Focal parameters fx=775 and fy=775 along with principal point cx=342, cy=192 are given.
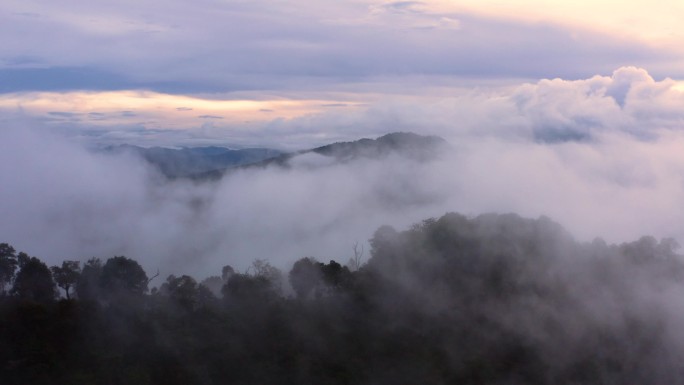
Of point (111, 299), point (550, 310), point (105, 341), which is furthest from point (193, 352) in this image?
point (550, 310)

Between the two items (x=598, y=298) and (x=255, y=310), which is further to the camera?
(x=598, y=298)

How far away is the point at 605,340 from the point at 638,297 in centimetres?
395

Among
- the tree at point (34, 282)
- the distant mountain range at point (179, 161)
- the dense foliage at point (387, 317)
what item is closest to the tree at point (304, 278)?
the dense foliage at point (387, 317)

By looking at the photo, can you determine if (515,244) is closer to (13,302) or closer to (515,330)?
(515,330)

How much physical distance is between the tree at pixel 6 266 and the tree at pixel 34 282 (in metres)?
0.37

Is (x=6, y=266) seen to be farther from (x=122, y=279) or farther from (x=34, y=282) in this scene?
(x=122, y=279)

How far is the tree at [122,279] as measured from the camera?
37.8 metres

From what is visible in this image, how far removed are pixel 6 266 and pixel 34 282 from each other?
7.94 ft

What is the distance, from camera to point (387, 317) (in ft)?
120

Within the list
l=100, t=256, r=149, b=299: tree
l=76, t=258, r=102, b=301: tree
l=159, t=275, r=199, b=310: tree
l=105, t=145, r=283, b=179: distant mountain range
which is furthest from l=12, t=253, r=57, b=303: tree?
l=105, t=145, r=283, b=179: distant mountain range

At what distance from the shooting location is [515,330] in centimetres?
3609

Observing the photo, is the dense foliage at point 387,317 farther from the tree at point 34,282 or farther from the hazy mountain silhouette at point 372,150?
the hazy mountain silhouette at point 372,150

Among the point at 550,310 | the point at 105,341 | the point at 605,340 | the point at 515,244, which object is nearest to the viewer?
the point at 105,341

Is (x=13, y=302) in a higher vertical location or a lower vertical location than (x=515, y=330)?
higher
